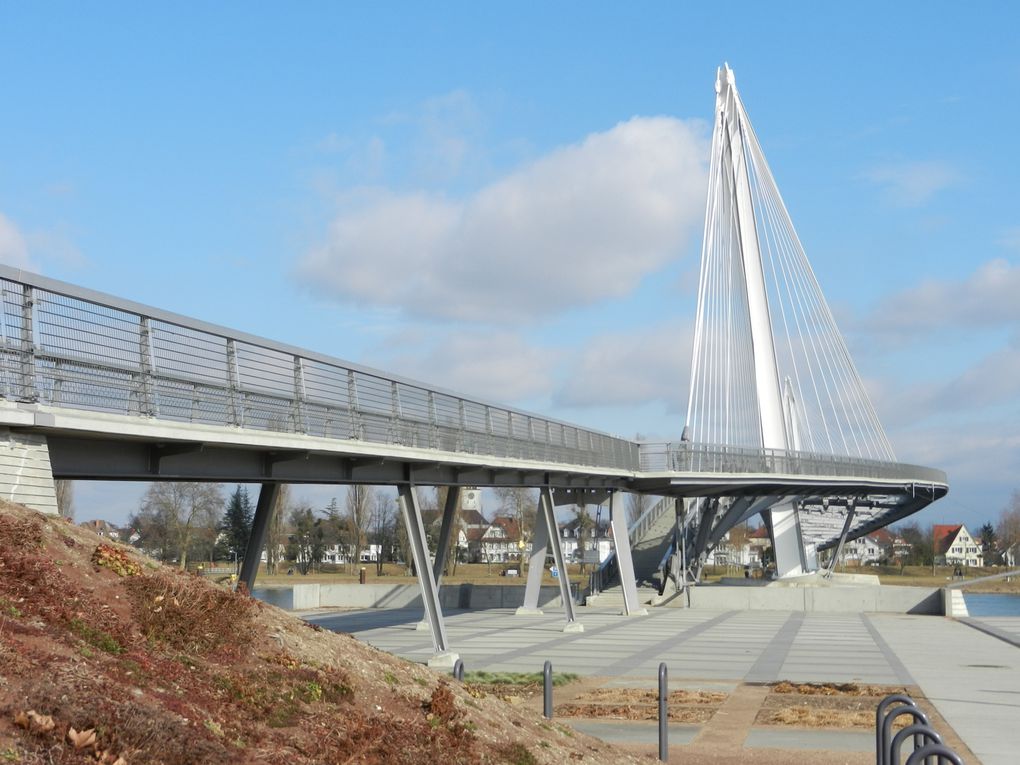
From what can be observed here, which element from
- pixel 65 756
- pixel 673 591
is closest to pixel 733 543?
pixel 673 591

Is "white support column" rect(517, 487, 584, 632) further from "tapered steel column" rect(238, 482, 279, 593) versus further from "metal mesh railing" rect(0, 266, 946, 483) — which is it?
"tapered steel column" rect(238, 482, 279, 593)

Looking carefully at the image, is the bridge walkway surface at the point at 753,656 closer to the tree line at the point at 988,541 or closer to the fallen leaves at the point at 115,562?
the fallen leaves at the point at 115,562

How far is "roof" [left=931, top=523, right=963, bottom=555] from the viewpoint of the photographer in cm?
16450

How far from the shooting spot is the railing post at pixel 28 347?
39.1 ft

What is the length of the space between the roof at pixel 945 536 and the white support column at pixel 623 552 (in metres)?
128

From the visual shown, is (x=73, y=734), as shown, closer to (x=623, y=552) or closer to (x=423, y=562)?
(x=423, y=562)

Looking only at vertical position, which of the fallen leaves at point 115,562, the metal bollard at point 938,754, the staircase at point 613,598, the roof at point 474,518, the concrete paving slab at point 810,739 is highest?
the roof at point 474,518

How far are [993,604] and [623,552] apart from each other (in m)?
36.8

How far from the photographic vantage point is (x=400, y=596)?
50.1 metres

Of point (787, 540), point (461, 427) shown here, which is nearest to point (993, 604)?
point (787, 540)

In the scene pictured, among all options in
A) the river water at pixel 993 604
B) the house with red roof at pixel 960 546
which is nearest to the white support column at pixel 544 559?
the river water at pixel 993 604

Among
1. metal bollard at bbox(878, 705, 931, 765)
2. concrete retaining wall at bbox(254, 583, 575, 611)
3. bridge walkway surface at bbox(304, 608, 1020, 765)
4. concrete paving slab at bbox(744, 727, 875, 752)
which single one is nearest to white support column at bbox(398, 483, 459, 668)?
bridge walkway surface at bbox(304, 608, 1020, 765)

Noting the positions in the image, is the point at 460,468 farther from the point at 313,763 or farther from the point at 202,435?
the point at 313,763

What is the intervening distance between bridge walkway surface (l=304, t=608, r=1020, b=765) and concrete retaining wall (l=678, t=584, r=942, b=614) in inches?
68.2
